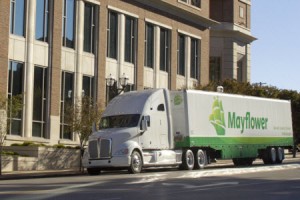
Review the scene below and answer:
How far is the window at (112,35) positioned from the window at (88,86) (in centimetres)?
259

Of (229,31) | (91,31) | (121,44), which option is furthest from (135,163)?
(229,31)

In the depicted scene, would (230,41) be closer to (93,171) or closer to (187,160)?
(187,160)

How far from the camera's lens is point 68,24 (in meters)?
38.5

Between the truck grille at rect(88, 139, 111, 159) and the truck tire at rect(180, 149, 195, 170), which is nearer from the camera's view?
the truck grille at rect(88, 139, 111, 159)

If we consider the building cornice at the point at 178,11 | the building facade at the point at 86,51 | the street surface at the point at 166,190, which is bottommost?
the street surface at the point at 166,190

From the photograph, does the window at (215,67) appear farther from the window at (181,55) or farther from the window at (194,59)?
the window at (181,55)

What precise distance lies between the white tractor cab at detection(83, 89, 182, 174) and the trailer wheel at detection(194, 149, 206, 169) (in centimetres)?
122

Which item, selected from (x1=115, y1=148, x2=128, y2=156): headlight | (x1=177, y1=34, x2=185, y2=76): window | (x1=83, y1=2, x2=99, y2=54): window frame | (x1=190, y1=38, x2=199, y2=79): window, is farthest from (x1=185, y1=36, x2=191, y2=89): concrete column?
(x1=115, y1=148, x2=128, y2=156): headlight

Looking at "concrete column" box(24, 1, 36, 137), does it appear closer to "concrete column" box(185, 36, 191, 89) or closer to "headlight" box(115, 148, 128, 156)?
"headlight" box(115, 148, 128, 156)

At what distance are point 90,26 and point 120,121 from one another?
14.7 meters

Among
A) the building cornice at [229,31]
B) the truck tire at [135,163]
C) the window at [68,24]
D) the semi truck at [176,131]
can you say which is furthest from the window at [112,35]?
the building cornice at [229,31]

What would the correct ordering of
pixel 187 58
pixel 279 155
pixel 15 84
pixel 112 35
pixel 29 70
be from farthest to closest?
pixel 187 58
pixel 112 35
pixel 279 155
pixel 29 70
pixel 15 84

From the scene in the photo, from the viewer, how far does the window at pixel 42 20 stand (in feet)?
119

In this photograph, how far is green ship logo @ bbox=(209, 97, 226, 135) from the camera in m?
30.7
